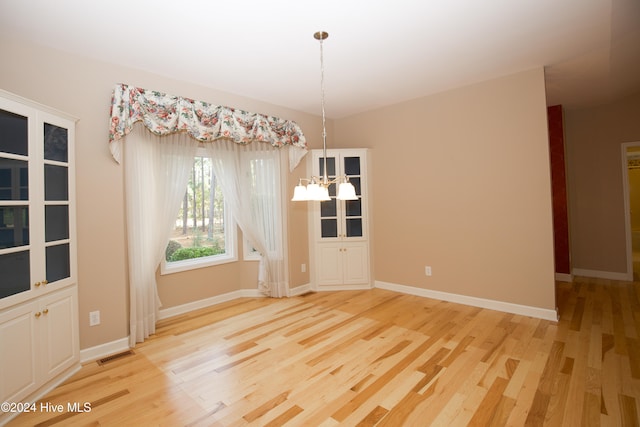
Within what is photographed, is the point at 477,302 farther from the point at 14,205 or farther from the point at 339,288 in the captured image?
the point at 14,205

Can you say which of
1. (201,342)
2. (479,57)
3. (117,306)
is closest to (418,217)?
(479,57)

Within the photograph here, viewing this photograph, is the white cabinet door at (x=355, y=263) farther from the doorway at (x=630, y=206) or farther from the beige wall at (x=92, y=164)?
the doorway at (x=630, y=206)

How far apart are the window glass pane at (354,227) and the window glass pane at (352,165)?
76 cm

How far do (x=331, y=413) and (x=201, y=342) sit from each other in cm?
169

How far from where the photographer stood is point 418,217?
14.7 ft

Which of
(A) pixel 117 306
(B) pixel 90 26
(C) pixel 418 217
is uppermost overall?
(B) pixel 90 26

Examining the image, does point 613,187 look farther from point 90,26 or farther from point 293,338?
point 90,26

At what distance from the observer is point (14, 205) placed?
2127 mm

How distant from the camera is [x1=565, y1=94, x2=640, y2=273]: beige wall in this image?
4.86 m

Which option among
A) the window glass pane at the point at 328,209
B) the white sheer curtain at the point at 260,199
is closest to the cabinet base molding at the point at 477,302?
the window glass pane at the point at 328,209

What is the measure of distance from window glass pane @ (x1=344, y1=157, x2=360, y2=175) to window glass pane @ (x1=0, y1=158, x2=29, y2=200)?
3723mm

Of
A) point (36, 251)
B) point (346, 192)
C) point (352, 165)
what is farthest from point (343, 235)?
point (36, 251)

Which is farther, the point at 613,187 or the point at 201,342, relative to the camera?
the point at 613,187

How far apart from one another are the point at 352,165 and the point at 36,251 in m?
3.87
